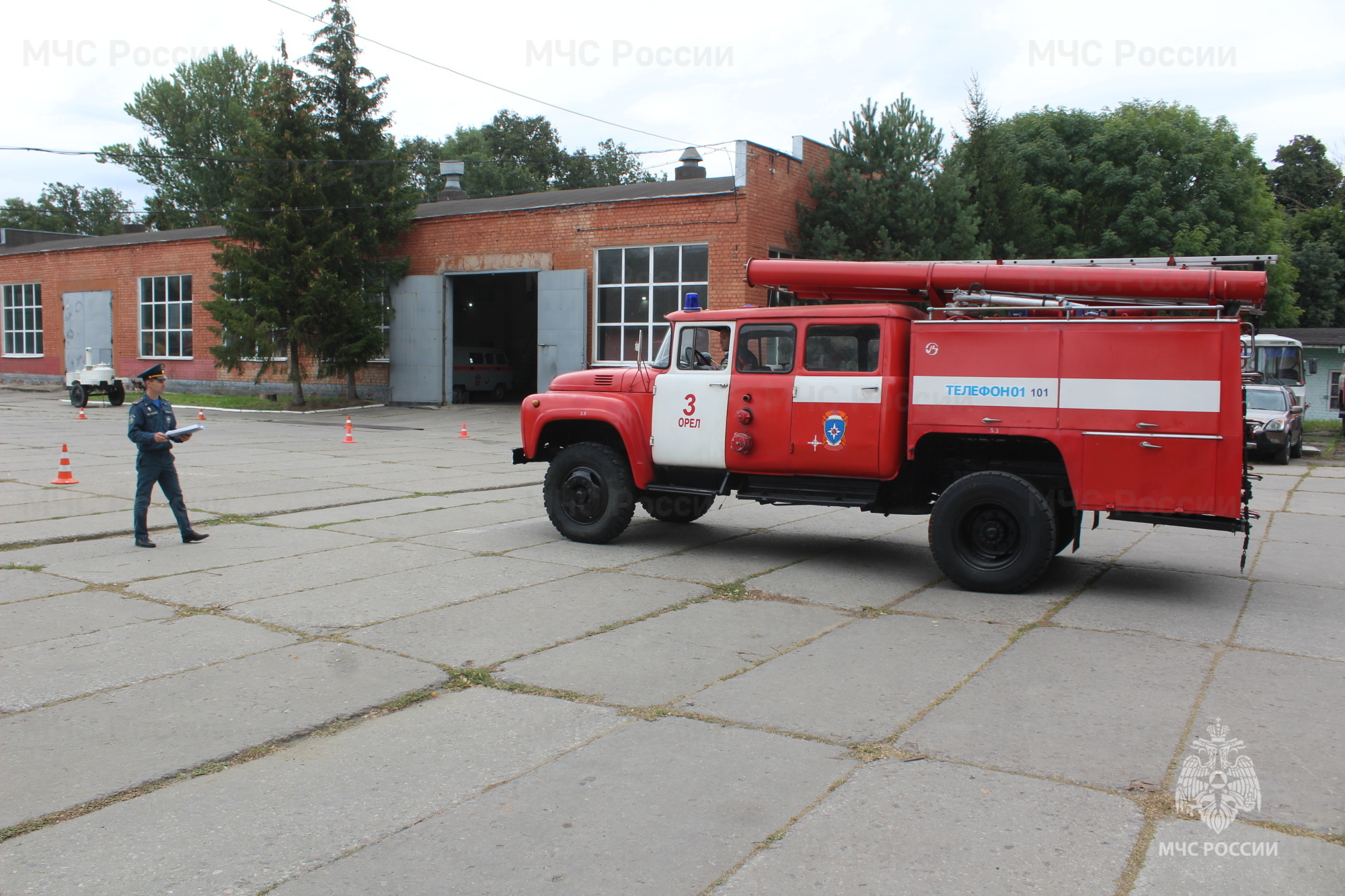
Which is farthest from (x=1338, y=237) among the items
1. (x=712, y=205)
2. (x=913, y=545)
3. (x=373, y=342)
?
(x=913, y=545)

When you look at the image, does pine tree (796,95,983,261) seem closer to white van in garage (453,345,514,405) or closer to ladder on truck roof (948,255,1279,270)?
white van in garage (453,345,514,405)

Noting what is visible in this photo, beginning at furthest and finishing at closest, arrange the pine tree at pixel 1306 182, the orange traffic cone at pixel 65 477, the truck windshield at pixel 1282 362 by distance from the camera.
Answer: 1. the pine tree at pixel 1306 182
2. the truck windshield at pixel 1282 362
3. the orange traffic cone at pixel 65 477

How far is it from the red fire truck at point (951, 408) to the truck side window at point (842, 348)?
0.01 metres

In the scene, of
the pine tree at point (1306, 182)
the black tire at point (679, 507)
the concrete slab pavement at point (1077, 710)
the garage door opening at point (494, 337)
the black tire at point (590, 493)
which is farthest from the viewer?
the pine tree at point (1306, 182)

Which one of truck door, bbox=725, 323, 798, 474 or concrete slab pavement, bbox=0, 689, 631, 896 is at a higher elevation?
truck door, bbox=725, 323, 798, 474

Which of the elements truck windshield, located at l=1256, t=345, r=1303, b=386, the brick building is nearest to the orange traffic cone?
the brick building

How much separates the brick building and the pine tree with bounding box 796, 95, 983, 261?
0.90m

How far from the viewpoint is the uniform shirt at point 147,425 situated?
9.37 meters

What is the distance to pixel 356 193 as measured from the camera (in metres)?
28.2

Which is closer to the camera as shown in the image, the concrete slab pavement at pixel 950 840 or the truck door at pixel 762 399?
the concrete slab pavement at pixel 950 840

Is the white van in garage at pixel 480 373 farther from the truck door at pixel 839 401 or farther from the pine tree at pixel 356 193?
the truck door at pixel 839 401

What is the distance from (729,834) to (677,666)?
214 cm

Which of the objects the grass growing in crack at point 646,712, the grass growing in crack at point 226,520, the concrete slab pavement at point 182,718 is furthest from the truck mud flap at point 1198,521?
the grass growing in crack at point 226,520

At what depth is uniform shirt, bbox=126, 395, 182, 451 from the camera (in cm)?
937
